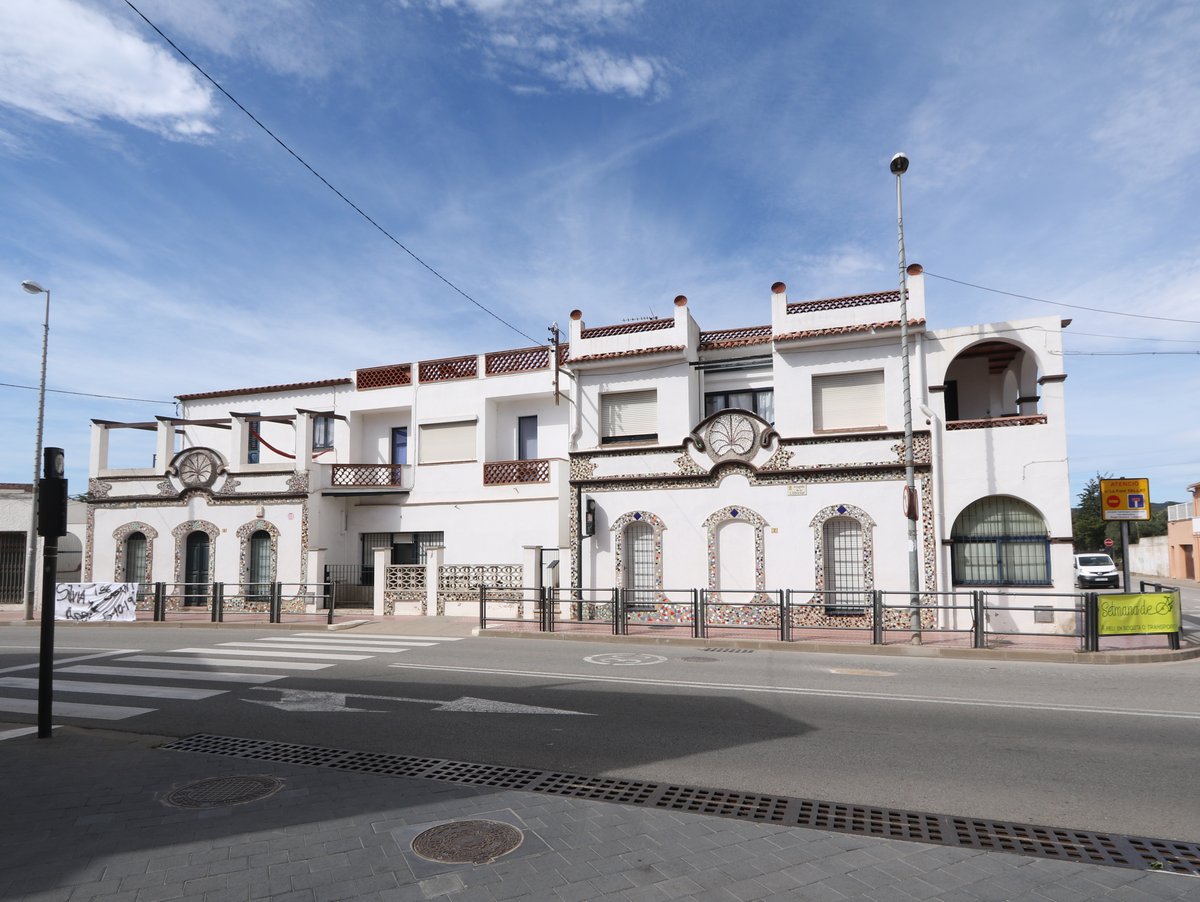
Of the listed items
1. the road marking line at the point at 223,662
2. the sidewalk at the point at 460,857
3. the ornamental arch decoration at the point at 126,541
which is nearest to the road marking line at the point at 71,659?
the road marking line at the point at 223,662

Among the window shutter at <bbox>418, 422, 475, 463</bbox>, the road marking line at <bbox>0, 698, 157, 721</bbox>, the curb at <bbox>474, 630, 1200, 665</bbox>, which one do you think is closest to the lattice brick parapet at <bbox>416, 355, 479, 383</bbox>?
the window shutter at <bbox>418, 422, 475, 463</bbox>

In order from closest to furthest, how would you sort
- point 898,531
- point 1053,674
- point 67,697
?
point 67,697 < point 1053,674 < point 898,531

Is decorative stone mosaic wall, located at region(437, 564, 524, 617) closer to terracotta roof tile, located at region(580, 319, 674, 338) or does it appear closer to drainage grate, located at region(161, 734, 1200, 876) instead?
terracotta roof tile, located at region(580, 319, 674, 338)

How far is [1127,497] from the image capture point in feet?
56.6

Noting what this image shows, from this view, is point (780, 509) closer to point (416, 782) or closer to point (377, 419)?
point (416, 782)

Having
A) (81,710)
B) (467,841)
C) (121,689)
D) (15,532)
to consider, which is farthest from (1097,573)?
(15,532)

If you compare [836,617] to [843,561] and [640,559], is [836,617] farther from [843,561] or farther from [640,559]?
[640,559]

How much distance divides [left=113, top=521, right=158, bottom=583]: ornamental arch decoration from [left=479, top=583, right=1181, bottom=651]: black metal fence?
14.2 metres

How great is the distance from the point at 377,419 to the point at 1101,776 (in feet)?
83.4

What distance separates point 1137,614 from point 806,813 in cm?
1190

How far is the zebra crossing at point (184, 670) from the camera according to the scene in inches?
392

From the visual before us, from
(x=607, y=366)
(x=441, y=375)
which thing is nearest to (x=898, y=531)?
(x=607, y=366)

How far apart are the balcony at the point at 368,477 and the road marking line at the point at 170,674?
13394mm

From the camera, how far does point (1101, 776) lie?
21.1 feet
